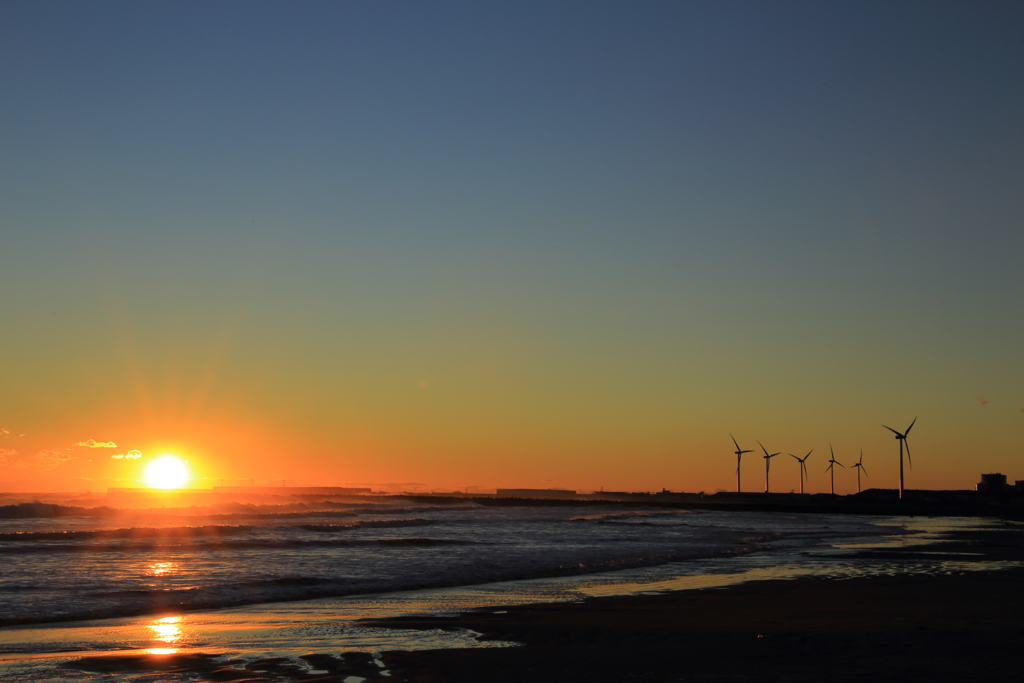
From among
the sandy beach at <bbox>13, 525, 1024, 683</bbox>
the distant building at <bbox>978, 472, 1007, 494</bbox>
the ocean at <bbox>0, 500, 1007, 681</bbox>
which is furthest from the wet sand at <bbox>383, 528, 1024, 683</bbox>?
the distant building at <bbox>978, 472, 1007, 494</bbox>

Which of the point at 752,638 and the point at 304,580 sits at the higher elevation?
the point at 752,638

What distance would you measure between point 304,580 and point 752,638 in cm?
1636

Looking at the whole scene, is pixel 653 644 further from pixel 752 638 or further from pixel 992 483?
pixel 992 483

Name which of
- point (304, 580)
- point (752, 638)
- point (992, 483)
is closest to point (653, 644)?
point (752, 638)

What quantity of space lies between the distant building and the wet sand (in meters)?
192

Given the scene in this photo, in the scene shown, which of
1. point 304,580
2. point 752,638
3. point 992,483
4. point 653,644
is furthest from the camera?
point 992,483

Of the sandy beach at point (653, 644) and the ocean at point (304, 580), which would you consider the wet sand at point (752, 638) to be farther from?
the ocean at point (304, 580)

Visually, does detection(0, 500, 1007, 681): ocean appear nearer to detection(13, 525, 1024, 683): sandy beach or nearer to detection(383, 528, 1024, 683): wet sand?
detection(13, 525, 1024, 683): sandy beach

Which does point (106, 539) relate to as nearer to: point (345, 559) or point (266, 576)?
point (345, 559)

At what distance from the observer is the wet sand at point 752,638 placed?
1060 centimetres

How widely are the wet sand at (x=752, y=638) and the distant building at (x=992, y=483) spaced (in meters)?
192

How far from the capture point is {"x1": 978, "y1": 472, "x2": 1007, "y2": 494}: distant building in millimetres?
183500

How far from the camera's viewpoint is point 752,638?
13336 millimetres

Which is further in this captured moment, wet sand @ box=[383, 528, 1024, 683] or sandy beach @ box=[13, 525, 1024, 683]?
sandy beach @ box=[13, 525, 1024, 683]
